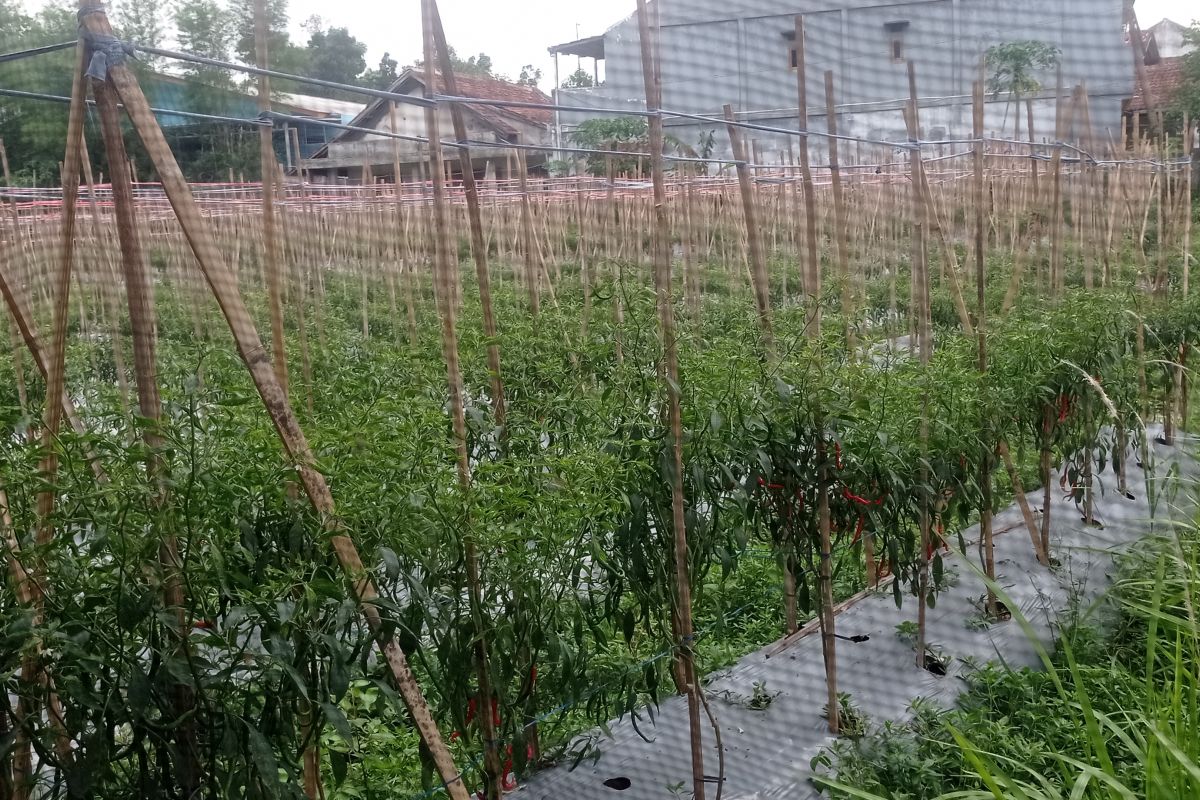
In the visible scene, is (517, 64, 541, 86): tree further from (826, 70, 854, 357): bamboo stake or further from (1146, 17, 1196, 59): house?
(1146, 17, 1196, 59): house

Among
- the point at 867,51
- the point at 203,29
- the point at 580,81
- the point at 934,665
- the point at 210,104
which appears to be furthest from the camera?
the point at 867,51

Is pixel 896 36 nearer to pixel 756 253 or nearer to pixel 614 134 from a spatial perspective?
pixel 614 134

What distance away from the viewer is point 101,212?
7535mm

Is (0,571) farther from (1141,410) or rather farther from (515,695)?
(1141,410)

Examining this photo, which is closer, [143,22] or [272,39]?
[143,22]

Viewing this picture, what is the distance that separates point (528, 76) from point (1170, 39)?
6123mm

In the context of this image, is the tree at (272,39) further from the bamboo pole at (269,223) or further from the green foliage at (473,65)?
the green foliage at (473,65)

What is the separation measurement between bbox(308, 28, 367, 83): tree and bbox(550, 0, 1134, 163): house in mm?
3400

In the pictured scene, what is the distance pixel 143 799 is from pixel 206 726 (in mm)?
126

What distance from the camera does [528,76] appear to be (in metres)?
2.89

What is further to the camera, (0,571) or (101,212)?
(101,212)

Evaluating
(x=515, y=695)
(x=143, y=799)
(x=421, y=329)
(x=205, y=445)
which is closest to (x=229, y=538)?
(x=205, y=445)

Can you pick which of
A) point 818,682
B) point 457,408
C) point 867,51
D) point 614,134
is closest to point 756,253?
point 457,408

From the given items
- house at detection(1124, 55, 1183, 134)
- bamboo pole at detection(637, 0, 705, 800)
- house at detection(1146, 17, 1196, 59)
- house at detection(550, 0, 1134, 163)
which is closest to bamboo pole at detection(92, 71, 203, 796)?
bamboo pole at detection(637, 0, 705, 800)
